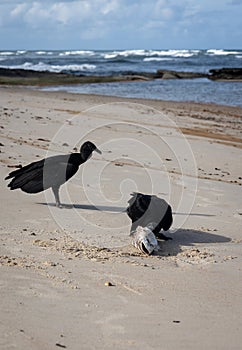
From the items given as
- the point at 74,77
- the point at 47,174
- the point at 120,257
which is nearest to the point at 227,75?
the point at 74,77

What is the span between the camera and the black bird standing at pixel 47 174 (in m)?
6.43

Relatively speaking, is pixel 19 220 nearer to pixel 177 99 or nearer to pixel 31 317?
pixel 31 317

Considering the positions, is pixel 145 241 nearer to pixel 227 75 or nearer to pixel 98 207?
pixel 98 207

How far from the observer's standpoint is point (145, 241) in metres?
4.93

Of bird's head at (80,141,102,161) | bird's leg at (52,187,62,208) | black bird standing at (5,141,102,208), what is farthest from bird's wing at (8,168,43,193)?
bird's head at (80,141,102,161)

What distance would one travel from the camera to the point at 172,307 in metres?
3.78

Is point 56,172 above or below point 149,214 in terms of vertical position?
above

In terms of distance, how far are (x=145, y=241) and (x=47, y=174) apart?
1.89 metres

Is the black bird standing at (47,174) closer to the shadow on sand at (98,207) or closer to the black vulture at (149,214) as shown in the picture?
the shadow on sand at (98,207)

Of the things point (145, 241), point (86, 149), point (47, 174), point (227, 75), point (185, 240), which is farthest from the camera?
point (227, 75)

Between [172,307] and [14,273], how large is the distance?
115 centimetres

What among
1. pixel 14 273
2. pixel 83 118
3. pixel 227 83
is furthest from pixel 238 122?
pixel 227 83

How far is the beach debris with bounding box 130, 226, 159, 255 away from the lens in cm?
492

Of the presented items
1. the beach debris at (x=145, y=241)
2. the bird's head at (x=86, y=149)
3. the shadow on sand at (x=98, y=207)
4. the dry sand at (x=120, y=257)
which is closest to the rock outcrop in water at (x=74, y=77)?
the dry sand at (x=120, y=257)
